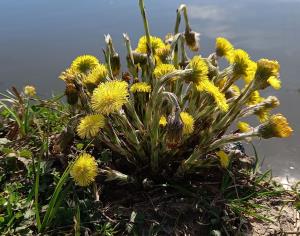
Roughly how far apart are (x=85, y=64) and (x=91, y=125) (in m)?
0.40

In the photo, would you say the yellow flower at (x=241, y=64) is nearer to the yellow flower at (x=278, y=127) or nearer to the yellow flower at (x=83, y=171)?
the yellow flower at (x=278, y=127)

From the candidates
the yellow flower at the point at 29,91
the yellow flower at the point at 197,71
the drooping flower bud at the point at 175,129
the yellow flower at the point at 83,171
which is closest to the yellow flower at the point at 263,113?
the yellow flower at the point at 197,71

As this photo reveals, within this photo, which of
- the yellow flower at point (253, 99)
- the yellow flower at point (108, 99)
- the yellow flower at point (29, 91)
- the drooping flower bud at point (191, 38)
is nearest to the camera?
the yellow flower at point (108, 99)

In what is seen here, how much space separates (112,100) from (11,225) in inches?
25.6

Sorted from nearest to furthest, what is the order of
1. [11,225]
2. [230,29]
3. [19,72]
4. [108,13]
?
[11,225] < [19,72] < [230,29] < [108,13]

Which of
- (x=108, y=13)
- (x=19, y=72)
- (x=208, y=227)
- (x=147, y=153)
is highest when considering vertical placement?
(x=108, y=13)

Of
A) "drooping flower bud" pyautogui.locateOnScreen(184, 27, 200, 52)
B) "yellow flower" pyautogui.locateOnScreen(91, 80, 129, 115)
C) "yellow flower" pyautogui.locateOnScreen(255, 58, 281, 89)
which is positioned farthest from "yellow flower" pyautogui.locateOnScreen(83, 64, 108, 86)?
"yellow flower" pyautogui.locateOnScreen(255, 58, 281, 89)

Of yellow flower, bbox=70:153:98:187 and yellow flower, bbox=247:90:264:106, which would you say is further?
yellow flower, bbox=247:90:264:106

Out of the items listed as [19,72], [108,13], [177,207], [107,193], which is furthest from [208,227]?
[108,13]

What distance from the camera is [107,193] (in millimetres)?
1895

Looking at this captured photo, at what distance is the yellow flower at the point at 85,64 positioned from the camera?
1.92 m

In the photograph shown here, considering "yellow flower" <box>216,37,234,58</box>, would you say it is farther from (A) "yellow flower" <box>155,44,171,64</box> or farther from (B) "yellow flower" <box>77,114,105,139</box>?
(B) "yellow flower" <box>77,114,105,139</box>

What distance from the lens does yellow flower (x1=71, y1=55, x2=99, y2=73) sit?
6.30ft

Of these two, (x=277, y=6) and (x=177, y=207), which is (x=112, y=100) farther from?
(x=277, y=6)
